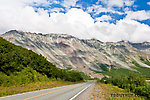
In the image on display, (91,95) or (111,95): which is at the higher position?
(91,95)

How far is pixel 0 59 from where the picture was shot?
25031 millimetres

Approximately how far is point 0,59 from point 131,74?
3872cm

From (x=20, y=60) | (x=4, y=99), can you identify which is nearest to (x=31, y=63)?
(x=20, y=60)

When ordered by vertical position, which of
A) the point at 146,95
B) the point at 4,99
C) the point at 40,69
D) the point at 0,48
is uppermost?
the point at 0,48

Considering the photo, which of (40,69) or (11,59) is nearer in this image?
(11,59)

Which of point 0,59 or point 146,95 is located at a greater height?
point 0,59

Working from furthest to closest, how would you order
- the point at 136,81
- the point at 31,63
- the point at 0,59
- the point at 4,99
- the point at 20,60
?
1. the point at 136,81
2. the point at 31,63
3. the point at 20,60
4. the point at 0,59
5. the point at 4,99

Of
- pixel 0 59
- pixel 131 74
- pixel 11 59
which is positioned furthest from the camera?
pixel 131 74

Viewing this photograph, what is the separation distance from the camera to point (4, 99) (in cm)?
1148

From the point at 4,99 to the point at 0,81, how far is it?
9349 mm

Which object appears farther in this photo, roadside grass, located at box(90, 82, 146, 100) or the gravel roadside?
roadside grass, located at box(90, 82, 146, 100)

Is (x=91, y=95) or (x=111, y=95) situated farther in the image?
(x=111, y=95)

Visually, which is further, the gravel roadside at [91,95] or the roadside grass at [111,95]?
the roadside grass at [111,95]

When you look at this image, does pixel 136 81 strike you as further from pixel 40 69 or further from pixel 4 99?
pixel 4 99
